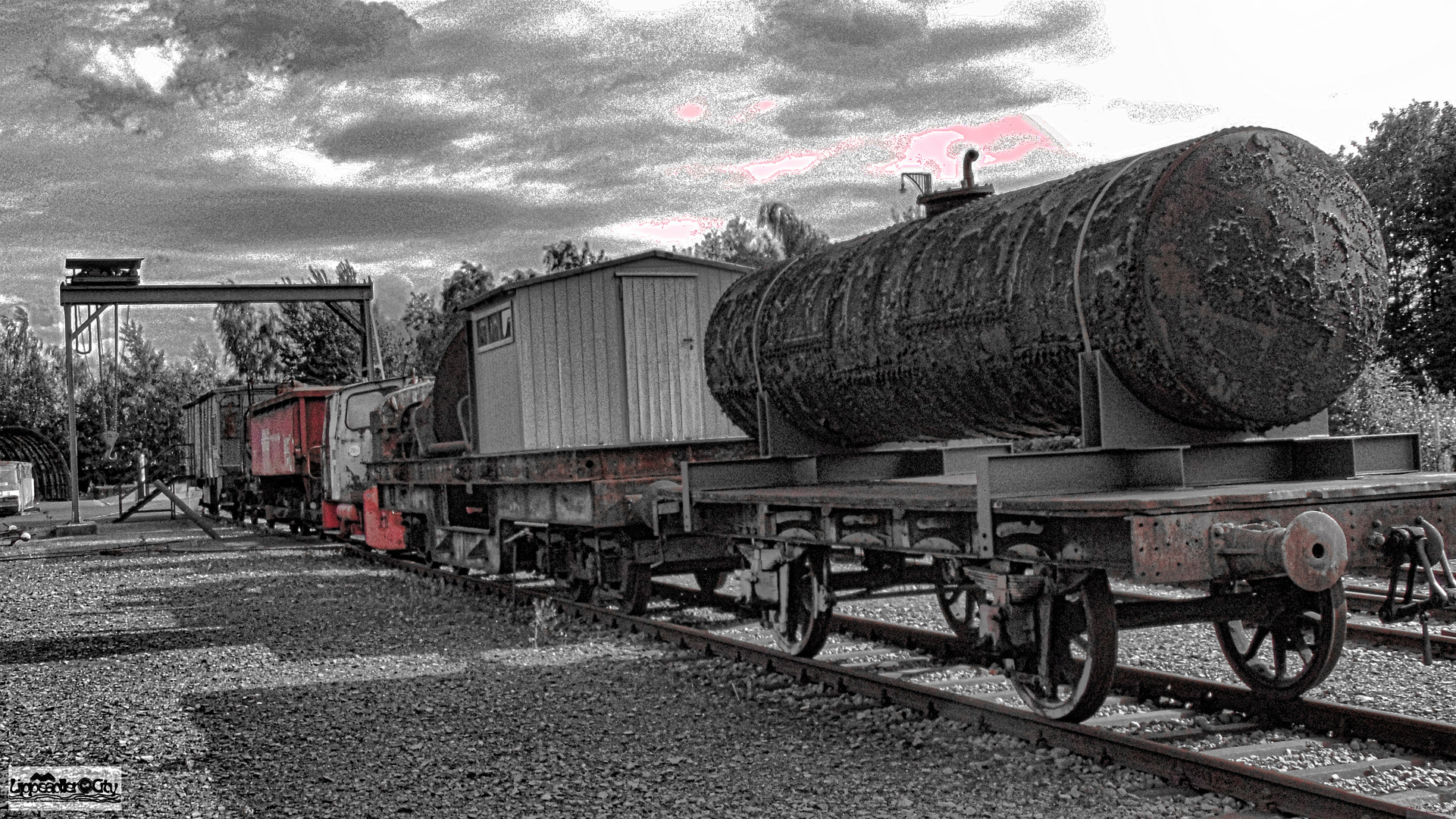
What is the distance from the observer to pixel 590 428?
12180 mm

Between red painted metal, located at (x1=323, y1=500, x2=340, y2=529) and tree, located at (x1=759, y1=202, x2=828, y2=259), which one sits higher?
tree, located at (x1=759, y1=202, x2=828, y2=259)

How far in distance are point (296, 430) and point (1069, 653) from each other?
2141 cm

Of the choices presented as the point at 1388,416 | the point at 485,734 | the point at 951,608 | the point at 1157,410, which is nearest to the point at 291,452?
the point at 951,608

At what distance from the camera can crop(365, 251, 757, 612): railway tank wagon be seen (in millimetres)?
10609

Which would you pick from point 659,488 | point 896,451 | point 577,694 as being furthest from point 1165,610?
point 659,488

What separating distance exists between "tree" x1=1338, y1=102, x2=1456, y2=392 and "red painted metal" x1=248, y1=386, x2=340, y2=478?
31.4 m

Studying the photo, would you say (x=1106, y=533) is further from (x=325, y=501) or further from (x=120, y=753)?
(x=325, y=501)

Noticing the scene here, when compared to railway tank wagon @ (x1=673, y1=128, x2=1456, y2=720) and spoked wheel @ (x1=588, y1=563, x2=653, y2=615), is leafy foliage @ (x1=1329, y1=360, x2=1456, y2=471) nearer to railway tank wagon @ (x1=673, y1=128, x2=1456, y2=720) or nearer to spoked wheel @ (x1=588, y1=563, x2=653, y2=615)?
spoked wheel @ (x1=588, y1=563, x2=653, y2=615)

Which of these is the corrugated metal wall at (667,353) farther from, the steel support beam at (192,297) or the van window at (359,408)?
the steel support beam at (192,297)

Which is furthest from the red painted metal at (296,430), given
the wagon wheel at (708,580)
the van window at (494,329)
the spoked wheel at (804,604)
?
the spoked wheel at (804,604)

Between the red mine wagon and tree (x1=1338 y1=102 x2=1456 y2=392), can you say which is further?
tree (x1=1338 y1=102 x2=1456 y2=392)

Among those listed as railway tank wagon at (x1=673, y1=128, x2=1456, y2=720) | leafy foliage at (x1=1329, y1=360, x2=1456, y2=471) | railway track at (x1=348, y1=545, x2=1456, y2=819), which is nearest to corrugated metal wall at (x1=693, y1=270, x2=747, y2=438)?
railway track at (x1=348, y1=545, x2=1456, y2=819)

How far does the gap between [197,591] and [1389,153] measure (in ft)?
139

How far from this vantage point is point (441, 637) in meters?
10.5
